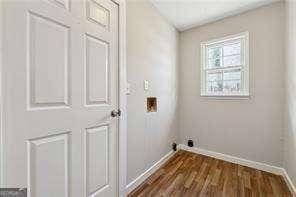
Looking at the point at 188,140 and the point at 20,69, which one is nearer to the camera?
the point at 20,69

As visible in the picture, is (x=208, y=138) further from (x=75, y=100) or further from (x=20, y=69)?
(x=20, y=69)

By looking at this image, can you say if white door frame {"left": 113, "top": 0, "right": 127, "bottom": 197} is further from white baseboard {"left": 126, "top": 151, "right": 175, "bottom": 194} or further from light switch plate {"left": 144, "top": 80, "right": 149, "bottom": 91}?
light switch plate {"left": 144, "top": 80, "right": 149, "bottom": 91}

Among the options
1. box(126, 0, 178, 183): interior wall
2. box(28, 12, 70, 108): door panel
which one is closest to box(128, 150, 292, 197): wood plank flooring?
box(126, 0, 178, 183): interior wall

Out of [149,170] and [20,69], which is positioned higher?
[20,69]

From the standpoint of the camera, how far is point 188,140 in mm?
3410

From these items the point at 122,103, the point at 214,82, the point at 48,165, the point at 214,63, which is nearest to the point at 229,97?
the point at 214,82

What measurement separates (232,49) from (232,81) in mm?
528

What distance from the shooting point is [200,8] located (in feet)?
8.65

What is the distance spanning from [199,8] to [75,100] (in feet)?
7.64

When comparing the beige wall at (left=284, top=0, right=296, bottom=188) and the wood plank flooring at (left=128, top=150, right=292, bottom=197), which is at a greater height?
the beige wall at (left=284, top=0, right=296, bottom=188)

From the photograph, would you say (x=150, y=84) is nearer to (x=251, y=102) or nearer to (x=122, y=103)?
(x=122, y=103)

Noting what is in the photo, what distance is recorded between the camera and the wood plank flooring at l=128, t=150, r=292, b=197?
1952 mm

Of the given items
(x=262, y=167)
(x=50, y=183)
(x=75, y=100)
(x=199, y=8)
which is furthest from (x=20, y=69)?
(x=262, y=167)

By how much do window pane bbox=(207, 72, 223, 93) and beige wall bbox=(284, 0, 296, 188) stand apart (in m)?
0.97
